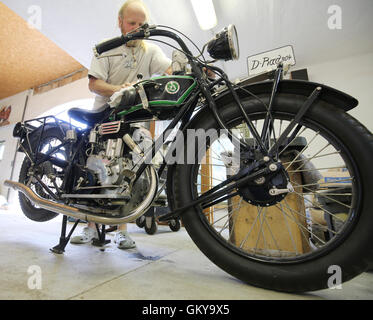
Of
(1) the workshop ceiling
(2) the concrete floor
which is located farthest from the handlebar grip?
(1) the workshop ceiling

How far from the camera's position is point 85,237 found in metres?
1.30

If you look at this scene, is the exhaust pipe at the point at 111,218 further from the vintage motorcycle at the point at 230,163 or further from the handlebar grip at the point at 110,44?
the handlebar grip at the point at 110,44

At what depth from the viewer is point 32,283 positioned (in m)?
0.62

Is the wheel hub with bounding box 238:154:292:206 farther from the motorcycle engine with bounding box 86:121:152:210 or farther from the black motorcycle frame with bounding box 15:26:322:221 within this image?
the motorcycle engine with bounding box 86:121:152:210

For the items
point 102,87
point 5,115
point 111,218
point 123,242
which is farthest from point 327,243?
point 5,115

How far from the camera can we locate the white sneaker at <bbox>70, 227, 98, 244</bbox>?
125 cm

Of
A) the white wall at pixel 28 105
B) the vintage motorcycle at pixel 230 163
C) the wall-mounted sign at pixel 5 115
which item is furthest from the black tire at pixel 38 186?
the wall-mounted sign at pixel 5 115

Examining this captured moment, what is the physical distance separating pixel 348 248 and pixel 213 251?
40cm

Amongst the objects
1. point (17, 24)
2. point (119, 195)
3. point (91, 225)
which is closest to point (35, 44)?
point (17, 24)

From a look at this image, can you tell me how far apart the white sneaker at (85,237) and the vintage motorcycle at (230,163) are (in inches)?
6.4

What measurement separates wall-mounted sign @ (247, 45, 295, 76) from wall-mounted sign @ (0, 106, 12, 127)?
710 centimetres
